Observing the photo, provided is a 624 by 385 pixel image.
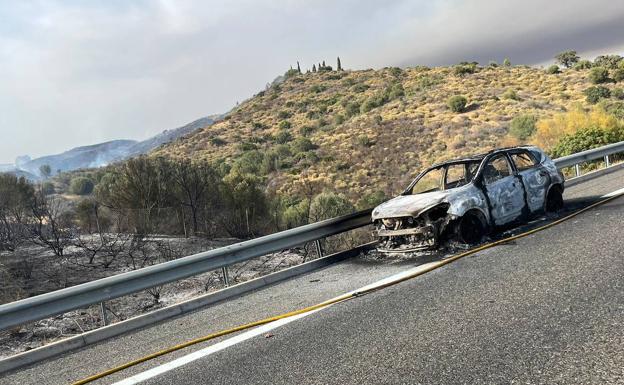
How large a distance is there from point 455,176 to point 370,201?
1509 cm

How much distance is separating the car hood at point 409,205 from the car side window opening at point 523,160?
2.10 meters

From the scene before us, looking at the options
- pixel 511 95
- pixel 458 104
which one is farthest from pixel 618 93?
pixel 458 104

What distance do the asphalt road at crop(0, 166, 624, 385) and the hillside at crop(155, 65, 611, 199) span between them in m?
21.9

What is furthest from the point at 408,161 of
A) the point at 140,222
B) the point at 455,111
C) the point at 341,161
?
the point at 140,222

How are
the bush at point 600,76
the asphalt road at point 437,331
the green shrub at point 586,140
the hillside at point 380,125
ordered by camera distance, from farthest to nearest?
1. the bush at point 600,76
2. the hillside at point 380,125
3. the green shrub at point 586,140
4. the asphalt road at point 437,331

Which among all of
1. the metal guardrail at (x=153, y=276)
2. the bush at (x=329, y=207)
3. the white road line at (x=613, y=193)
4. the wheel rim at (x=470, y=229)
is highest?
the metal guardrail at (x=153, y=276)

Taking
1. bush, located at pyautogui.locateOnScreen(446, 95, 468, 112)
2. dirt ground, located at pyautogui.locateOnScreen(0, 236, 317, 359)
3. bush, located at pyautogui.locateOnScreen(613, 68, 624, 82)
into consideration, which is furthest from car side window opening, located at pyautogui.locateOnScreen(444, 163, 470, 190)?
bush, located at pyautogui.locateOnScreen(613, 68, 624, 82)

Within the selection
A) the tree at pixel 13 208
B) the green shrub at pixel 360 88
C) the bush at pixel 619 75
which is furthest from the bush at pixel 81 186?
the bush at pixel 619 75

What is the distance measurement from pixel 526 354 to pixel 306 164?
36.8 meters

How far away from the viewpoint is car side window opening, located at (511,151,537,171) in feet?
28.7

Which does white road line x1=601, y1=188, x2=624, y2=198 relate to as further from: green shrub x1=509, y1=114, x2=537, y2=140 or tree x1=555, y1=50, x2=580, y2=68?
tree x1=555, y1=50, x2=580, y2=68

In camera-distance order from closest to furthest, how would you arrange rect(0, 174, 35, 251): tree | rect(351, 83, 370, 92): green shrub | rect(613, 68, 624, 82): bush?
rect(0, 174, 35, 251): tree, rect(613, 68, 624, 82): bush, rect(351, 83, 370, 92): green shrub

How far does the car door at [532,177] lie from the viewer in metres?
8.36

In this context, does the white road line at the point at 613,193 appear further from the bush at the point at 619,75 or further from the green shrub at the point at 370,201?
the bush at the point at 619,75
